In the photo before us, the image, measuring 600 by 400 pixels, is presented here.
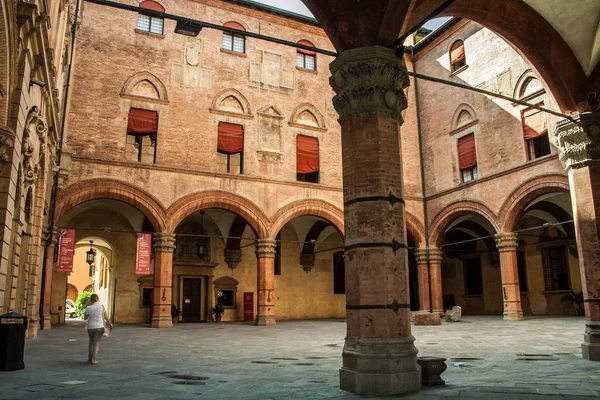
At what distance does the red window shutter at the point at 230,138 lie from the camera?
62.4 feet

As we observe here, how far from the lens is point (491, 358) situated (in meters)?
8.22

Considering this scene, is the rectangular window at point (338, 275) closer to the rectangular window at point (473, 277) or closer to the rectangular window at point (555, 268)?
the rectangular window at point (473, 277)

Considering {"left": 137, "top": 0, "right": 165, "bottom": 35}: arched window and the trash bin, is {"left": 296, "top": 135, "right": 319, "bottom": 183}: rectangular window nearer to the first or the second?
{"left": 137, "top": 0, "right": 165, "bottom": 35}: arched window

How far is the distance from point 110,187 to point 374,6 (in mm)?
12974

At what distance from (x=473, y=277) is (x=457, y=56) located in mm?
11291

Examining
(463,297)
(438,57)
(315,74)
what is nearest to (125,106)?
(315,74)

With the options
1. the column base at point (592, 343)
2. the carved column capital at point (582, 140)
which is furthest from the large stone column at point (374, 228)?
the carved column capital at point (582, 140)

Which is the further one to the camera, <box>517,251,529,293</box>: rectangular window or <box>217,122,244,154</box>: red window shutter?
<box>517,251,529,293</box>: rectangular window

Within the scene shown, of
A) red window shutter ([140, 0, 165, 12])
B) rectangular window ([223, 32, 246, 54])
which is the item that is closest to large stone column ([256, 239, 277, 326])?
rectangular window ([223, 32, 246, 54])

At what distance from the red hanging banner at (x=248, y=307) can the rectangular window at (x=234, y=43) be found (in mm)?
10616

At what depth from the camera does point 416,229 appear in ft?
71.5

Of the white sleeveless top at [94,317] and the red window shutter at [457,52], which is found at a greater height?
the red window shutter at [457,52]

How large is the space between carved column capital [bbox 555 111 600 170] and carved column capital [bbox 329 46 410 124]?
4.25 m

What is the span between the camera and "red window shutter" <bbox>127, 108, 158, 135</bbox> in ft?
58.3
